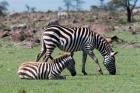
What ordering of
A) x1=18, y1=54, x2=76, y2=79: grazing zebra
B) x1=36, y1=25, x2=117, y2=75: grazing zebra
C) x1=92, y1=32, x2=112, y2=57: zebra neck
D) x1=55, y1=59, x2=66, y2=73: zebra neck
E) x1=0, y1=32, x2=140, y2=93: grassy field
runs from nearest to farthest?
x1=0, y1=32, x2=140, y2=93: grassy field
x1=18, y1=54, x2=76, y2=79: grazing zebra
x1=55, y1=59, x2=66, y2=73: zebra neck
x1=36, y1=25, x2=117, y2=75: grazing zebra
x1=92, y1=32, x2=112, y2=57: zebra neck

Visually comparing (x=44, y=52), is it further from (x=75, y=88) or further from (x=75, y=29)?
(x=75, y=88)

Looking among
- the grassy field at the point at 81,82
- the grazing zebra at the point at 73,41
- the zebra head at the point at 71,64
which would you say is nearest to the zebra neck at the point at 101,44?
the grazing zebra at the point at 73,41

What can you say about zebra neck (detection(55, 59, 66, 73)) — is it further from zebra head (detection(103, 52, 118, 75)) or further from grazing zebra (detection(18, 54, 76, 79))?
zebra head (detection(103, 52, 118, 75))

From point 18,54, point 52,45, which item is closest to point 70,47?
point 52,45

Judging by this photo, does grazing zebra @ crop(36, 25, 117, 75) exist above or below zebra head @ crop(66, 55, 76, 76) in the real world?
above

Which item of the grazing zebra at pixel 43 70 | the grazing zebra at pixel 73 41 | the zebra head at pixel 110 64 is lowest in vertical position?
the zebra head at pixel 110 64

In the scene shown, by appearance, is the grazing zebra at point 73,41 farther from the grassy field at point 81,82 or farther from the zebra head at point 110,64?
the grassy field at point 81,82

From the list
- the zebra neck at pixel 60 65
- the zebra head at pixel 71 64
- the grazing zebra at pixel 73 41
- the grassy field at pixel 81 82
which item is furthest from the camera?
the grazing zebra at pixel 73 41

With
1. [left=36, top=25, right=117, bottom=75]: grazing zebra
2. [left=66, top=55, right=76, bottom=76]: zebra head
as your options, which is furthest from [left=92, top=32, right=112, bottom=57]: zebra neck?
[left=66, top=55, right=76, bottom=76]: zebra head


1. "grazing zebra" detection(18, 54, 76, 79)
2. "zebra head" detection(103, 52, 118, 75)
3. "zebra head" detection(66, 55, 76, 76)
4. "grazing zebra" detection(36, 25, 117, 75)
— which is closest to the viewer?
"grazing zebra" detection(18, 54, 76, 79)

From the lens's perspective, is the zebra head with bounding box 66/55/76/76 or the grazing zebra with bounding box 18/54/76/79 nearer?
the grazing zebra with bounding box 18/54/76/79

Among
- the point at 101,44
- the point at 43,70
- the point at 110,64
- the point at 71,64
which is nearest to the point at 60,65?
the point at 43,70

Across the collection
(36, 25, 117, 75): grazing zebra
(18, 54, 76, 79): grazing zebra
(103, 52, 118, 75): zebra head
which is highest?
(36, 25, 117, 75): grazing zebra

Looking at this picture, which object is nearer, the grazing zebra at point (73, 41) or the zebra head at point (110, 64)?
the zebra head at point (110, 64)
